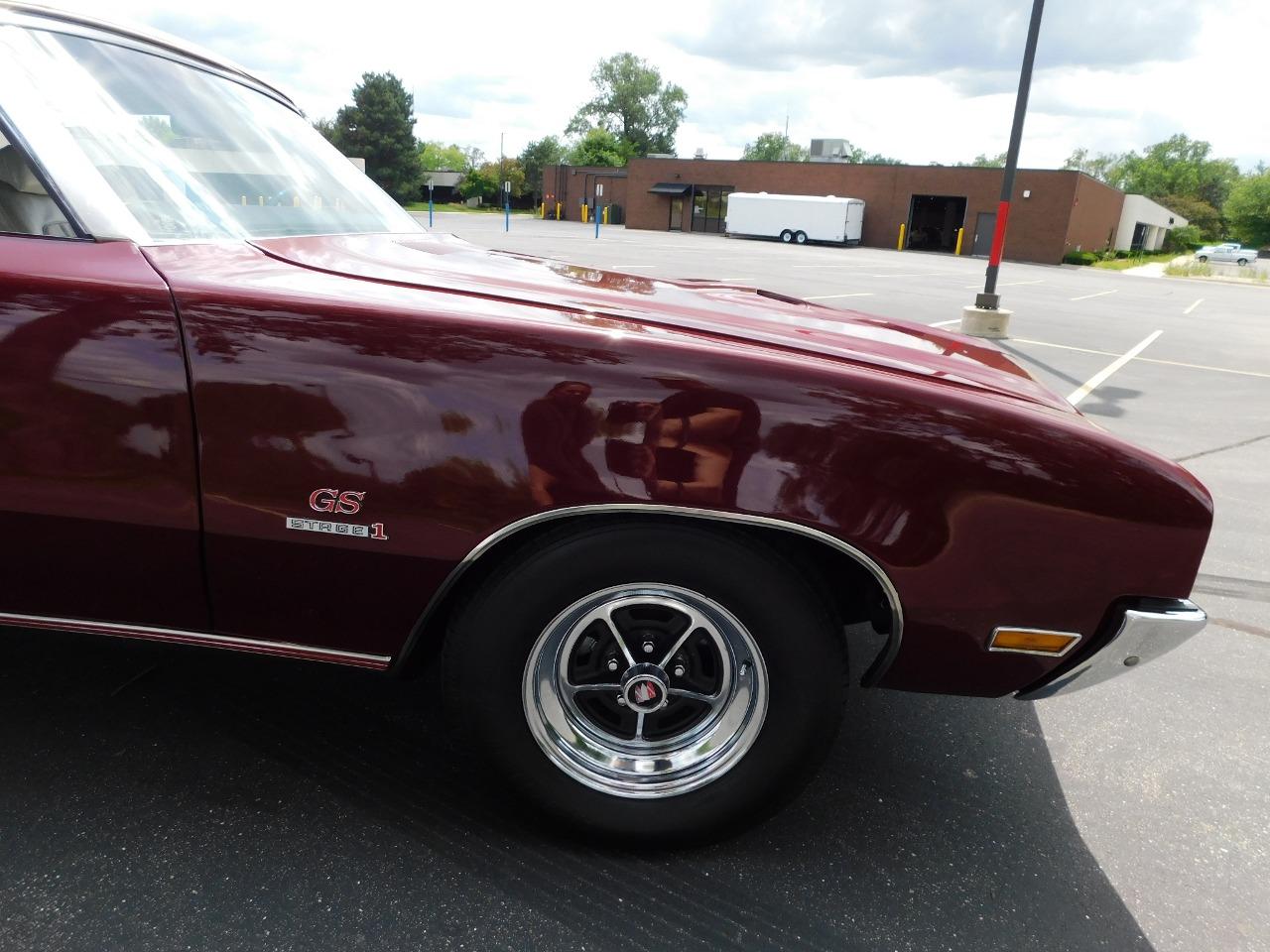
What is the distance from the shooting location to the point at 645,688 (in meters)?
2.03

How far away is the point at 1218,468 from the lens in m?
6.11

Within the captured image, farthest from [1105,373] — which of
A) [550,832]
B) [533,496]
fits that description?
[533,496]

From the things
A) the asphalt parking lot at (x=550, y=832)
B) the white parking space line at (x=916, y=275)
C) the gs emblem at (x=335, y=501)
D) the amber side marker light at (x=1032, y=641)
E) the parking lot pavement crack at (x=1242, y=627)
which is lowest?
the white parking space line at (x=916, y=275)

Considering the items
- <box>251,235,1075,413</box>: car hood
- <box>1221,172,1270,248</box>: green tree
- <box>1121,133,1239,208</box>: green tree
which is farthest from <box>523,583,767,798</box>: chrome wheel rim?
<box>1121,133,1239,208</box>: green tree

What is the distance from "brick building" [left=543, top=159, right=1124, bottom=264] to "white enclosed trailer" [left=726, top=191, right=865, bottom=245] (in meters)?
2.46

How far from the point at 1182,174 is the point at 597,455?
449 feet

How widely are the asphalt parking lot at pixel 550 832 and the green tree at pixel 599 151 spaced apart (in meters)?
89.2

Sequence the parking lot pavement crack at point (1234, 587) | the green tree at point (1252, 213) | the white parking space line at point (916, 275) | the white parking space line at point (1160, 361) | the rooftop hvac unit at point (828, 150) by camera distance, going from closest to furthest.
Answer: the parking lot pavement crack at point (1234, 587)
the white parking space line at point (1160, 361)
the white parking space line at point (916, 275)
the rooftop hvac unit at point (828, 150)
the green tree at point (1252, 213)

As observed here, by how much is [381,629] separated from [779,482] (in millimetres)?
896

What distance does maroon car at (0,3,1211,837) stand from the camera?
1.78 metres

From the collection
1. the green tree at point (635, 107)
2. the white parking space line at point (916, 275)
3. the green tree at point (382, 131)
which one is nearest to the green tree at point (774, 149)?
the green tree at point (635, 107)

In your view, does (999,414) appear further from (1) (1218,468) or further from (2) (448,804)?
(1) (1218,468)

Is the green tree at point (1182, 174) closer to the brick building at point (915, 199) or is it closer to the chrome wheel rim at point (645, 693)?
the brick building at point (915, 199)

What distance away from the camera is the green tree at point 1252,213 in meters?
83.7
